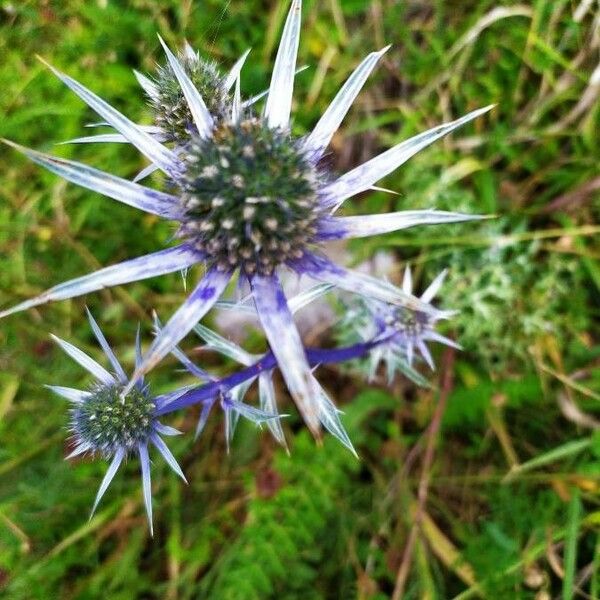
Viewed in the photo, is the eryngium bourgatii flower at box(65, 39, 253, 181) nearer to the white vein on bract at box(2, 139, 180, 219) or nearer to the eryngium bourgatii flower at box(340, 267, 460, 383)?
the white vein on bract at box(2, 139, 180, 219)

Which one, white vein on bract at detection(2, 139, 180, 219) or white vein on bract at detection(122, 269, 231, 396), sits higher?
white vein on bract at detection(2, 139, 180, 219)

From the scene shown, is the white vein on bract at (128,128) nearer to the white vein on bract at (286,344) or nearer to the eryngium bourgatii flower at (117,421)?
the white vein on bract at (286,344)

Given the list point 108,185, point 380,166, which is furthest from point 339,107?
point 108,185

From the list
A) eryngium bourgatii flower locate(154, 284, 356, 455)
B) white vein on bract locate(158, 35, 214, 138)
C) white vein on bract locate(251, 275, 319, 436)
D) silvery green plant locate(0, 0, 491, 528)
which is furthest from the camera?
eryngium bourgatii flower locate(154, 284, 356, 455)

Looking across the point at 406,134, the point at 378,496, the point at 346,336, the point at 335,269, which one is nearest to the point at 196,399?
the point at 335,269

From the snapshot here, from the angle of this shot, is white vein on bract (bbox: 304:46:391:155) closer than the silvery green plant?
No

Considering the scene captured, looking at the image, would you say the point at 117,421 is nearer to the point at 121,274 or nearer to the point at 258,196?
the point at 121,274

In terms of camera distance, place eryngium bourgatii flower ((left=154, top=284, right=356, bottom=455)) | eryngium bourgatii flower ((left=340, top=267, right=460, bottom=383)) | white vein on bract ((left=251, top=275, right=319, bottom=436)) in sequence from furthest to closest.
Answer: eryngium bourgatii flower ((left=340, top=267, right=460, bottom=383)), eryngium bourgatii flower ((left=154, top=284, right=356, bottom=455)), white vein on bract ((left=251, top=275, right=319, bottom=436))

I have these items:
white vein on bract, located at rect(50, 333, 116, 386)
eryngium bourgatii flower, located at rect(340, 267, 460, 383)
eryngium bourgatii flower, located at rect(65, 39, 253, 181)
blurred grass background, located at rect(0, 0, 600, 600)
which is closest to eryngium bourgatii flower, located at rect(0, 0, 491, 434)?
eryngium bourgatii flower, located at rect(65, 39, 253, 181)
